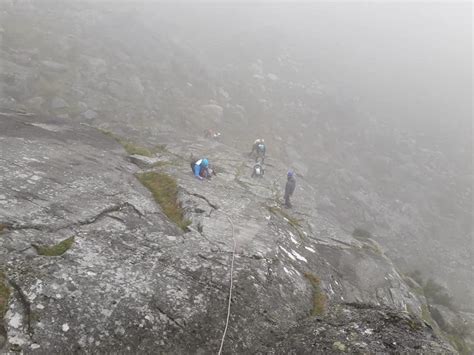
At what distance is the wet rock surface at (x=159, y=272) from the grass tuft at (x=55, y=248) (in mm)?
163

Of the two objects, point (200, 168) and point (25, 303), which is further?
point (200, 168)

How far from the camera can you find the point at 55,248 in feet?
30.4

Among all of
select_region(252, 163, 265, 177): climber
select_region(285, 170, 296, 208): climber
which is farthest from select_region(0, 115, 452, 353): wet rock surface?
select_region(252, 163, 265, 177): climber

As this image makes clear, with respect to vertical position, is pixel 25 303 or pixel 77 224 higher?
pixel 25 303

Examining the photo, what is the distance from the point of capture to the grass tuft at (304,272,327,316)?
10.7 m

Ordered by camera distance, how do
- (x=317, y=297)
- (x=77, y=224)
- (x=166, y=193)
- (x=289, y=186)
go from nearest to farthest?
(x=77, y=224) < (x=317, y=297) < (x=166, y=193) < (x=289, y=186)

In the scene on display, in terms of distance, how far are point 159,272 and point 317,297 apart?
5264 mm

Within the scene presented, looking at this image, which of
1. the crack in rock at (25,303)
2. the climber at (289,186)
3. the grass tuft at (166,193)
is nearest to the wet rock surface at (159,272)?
the crack in rock at (25,303)

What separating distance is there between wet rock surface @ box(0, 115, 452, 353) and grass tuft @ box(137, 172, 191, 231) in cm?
37

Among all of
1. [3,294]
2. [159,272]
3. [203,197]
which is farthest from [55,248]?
[203,197]

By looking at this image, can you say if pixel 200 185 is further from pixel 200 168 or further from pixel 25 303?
pixel 25 303

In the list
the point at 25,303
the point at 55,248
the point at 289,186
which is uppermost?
the point at 25,303

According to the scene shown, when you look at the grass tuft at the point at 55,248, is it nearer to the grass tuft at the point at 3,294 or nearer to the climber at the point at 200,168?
the grass tuft at the point at 3,294

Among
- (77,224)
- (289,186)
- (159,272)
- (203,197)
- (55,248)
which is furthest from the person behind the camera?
(289,186)
